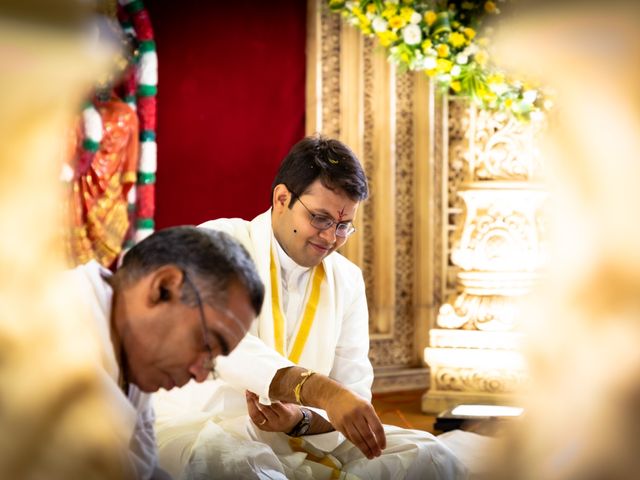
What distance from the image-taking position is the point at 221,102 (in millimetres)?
4535

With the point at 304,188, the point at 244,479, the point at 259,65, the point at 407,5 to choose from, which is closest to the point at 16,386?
the point at 244,479

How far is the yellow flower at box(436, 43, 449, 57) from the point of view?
4.03 m

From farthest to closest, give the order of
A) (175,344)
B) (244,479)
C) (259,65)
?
(259,65)
(244,479)
(175,344)

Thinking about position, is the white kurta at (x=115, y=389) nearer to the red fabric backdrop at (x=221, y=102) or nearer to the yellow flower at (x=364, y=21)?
the yellow flower at (x=364, y=21)

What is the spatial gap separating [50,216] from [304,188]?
4.10ft

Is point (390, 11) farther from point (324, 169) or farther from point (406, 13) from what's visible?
point (324, 169)

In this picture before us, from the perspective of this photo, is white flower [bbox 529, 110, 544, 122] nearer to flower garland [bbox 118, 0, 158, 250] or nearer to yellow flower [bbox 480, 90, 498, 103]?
yellow flower [bbox 480, 90, 498, 103]

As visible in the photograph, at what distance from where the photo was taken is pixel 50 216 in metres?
1.25

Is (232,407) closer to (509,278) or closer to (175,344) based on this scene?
(175,344)

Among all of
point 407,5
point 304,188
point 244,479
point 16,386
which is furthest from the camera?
point 407,5

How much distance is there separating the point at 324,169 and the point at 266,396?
1.78ft

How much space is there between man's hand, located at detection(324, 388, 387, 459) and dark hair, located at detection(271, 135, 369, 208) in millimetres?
597

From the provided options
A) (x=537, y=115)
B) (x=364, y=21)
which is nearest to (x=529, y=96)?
(x=537, y=115)

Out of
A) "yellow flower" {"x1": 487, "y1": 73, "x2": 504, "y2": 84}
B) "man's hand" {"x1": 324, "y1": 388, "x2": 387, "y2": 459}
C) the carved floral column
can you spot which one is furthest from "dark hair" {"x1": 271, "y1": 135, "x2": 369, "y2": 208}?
the carved floral column
